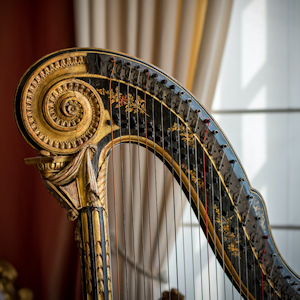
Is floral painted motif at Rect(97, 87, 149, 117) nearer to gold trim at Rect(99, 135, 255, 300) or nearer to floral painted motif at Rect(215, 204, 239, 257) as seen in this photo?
gold trim at Rect(99, 135, 255, 300)

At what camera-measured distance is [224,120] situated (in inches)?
71.9

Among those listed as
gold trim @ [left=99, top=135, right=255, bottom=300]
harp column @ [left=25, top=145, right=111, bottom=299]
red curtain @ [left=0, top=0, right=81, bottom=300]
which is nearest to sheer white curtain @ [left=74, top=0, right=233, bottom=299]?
red curtain @ [left=0, top=0, right=81, bottom=300]

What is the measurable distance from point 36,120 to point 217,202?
0.52 metres

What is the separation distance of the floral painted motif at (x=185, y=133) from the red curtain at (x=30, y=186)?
0.94 metres

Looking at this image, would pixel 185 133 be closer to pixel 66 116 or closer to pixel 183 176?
pixel 183 176

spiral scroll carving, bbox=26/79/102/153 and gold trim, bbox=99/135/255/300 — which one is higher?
spiral scroll carving, bbox=26/79/102/153

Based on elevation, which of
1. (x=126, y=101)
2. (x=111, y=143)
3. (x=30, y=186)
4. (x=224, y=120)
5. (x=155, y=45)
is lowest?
(x=30, y=186)

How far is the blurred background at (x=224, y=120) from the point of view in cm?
175

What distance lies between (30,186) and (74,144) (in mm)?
950

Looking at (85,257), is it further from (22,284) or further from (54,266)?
(22,284)

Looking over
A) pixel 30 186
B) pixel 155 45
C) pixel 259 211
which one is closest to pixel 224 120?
pixel 155 45

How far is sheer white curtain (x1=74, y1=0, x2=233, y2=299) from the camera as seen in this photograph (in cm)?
163

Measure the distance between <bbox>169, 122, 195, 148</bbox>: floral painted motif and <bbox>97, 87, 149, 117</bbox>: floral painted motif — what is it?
0.33 feet

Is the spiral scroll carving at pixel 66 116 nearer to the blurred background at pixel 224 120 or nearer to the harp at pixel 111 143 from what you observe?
the harp at pixel 111 143
